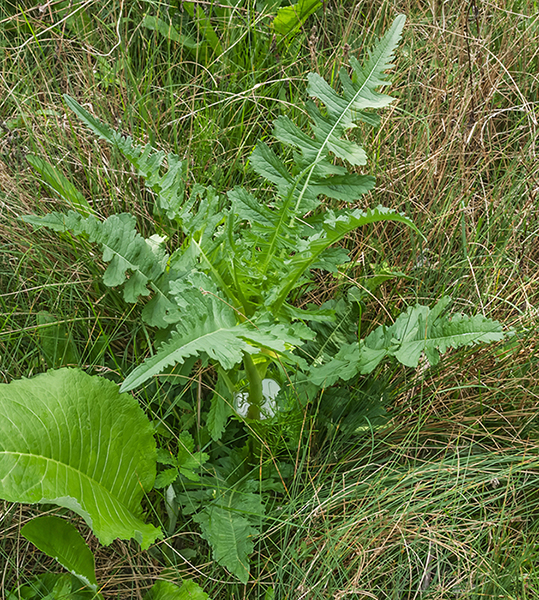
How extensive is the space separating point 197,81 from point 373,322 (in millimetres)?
1308

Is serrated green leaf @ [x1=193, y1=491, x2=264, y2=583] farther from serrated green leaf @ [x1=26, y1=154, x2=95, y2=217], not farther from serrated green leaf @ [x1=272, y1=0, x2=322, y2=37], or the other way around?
serrated green leaf @ [x1=272, y1=0, x2=322, y2=37]

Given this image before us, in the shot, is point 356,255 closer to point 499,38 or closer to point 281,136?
point 281,136

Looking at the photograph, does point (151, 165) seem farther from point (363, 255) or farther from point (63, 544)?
point (63, 544)

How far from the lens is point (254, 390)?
1521 millimetres

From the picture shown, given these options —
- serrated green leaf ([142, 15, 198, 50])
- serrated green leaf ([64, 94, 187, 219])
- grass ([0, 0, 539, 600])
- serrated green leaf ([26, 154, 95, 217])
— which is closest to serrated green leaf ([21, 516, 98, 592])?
grass ([0, 0, 539, 600])

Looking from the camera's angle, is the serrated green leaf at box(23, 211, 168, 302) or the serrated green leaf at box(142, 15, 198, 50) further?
the serrated green leaf at box(142, 15, 198, 50)

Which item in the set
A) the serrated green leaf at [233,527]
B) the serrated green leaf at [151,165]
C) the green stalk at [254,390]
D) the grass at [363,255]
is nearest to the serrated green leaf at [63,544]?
the grass at [363,255]

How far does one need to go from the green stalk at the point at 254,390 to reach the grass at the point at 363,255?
188mm

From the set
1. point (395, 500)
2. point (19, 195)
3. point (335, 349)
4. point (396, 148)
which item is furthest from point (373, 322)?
point (19, 195)

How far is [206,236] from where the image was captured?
1.57 metres

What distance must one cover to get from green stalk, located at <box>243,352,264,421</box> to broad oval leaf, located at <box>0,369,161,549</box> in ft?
0.93

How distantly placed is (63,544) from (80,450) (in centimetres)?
26

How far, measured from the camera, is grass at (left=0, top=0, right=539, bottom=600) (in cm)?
150

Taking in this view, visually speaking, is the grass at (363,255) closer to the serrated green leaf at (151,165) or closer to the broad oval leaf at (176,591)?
the broad oval leaf at (176,591)
